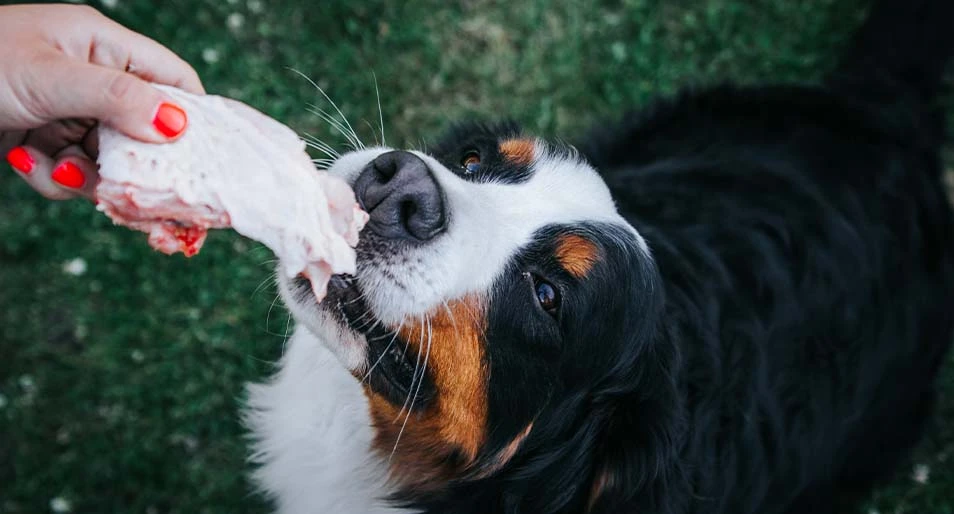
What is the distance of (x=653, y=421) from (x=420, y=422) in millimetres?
662

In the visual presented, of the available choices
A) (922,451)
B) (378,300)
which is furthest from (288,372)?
(922,451)

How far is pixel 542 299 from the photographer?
218 cm

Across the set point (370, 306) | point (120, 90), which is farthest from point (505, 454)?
point (120, 90)

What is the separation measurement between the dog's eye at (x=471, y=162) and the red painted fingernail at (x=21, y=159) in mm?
1188

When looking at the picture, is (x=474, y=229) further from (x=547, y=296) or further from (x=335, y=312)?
(x=335, y=312)

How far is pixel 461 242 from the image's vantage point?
2.05 metres

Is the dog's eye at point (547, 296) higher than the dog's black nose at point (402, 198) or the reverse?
the reverse

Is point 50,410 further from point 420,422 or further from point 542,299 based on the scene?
point 542,299

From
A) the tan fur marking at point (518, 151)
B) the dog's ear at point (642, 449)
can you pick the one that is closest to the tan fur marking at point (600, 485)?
the dog's ear at point (642, 449)

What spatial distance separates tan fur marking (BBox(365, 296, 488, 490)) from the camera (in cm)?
210

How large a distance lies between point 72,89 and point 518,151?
1.24 meters

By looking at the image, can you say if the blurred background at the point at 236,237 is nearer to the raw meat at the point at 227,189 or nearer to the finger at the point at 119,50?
the finger at the point at 119,50

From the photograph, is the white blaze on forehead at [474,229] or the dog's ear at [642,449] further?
the dog's ear at [642,449]

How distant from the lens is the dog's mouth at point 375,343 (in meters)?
2.10
